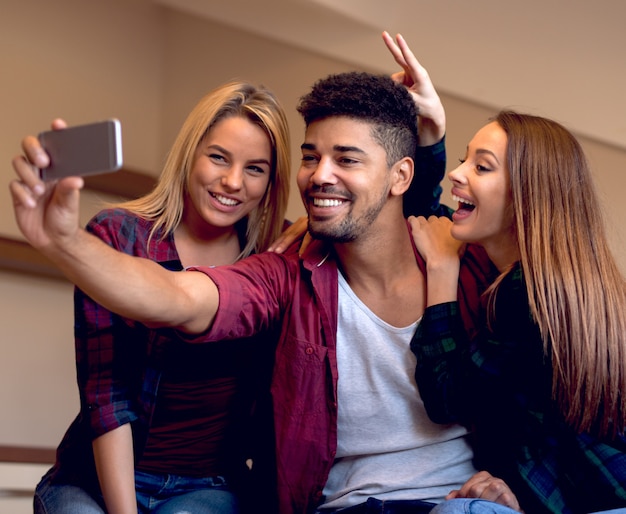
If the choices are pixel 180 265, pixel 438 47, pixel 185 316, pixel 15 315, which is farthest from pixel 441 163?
pixel 15 315

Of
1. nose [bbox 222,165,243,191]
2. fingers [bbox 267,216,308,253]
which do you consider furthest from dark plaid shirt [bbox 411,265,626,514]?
nose [bbox 222,165,243,191]

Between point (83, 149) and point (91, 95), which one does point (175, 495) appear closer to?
point (83, 149)

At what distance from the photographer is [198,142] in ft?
6.88

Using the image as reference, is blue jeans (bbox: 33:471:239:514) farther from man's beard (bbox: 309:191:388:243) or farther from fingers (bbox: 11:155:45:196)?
fingers (bbox: 11:155:45:196)

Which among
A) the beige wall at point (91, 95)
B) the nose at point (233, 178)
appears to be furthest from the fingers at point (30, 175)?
the beige wall at point (91, 95)

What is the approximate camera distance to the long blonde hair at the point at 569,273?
170cm

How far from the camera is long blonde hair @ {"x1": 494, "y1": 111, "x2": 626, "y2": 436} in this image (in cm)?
170

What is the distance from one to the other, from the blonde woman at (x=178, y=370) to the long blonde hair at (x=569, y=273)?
59cm

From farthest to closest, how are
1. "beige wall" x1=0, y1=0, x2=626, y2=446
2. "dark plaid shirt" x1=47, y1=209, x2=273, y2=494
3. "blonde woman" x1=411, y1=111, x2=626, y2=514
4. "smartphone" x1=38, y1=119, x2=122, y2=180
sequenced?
"beige wall" x1=0, y1=0, x2=626, y2=446 < "dark plaid shirt" x1=47, y1=209, x2=273, y2=494 < "blonde woman" x1=411, y1=111, x2=626, y2=514 < "smartphone" x1=38, y1=119, x2=122, y2=180

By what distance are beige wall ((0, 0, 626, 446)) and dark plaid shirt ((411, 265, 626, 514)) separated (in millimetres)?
1352

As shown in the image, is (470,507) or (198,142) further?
(198,142)

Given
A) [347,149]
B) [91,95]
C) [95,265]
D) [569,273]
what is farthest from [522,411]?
[91,95]

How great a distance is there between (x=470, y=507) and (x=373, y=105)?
2.74 feet

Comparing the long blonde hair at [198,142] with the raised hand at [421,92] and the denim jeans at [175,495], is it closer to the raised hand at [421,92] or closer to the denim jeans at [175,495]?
the raised hand at [421,92]
